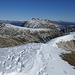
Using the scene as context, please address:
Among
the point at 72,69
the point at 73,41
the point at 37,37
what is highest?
the point at 72,69

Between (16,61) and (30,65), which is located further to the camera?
(16,61)

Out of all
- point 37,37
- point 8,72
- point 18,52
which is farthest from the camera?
point 37,37

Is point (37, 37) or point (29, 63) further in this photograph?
point (37, 37)

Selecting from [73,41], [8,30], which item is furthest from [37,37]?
[73,41]

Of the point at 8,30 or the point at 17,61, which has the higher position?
the point at 17,61

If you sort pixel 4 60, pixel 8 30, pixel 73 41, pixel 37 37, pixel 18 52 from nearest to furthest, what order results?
pixel 4 60
pixel 18 52
pixel 73 41
pixel 37 37
pixel 8 30

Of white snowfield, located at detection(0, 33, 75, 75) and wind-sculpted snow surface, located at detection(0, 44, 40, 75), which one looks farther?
wind-sculpted snow surface, located at detection(0, 44, 40, 75)

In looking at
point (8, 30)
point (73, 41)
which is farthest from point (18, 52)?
point (8, 30)

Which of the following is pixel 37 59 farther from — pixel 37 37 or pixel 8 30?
pixel 8 30

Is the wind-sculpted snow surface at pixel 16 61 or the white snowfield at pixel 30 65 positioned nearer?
the white snowfield at pixel 30 65
